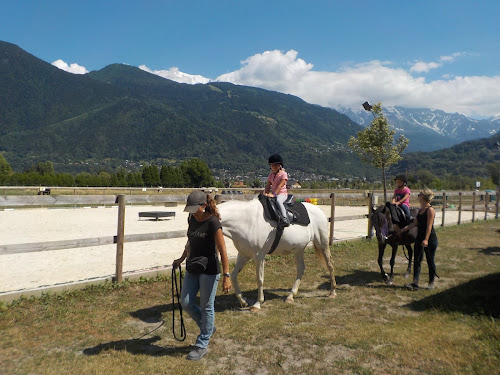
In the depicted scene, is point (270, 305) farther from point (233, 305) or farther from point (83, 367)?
point (83, 367)

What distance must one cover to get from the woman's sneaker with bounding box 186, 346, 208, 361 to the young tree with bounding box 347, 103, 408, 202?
18.9 metres

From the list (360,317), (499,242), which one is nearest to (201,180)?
(499,242)

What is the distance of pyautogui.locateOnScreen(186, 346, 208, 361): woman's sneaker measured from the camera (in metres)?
3.89

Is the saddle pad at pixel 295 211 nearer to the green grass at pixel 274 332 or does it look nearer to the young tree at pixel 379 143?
the green grass at pixel 274 332

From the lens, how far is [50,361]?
148 inches

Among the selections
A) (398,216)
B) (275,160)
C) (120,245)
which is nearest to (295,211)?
(275,160)

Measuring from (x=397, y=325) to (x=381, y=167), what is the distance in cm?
1761

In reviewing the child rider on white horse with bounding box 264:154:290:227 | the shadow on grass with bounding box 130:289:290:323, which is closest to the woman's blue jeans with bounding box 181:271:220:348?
the shadow on grass with bounding box 130:289:290:323

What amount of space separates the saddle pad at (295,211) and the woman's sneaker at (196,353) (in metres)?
2.33

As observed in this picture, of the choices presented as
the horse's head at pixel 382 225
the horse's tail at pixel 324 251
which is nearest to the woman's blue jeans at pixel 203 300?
the horse's tail at pixel 324 251

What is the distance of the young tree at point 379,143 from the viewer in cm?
2086

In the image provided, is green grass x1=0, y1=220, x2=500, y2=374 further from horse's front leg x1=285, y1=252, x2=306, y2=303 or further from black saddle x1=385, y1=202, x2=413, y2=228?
black saddle x1=385, y1=202, x2=413, y2=228

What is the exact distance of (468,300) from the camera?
601cm

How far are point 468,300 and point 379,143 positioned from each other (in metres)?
16.1
